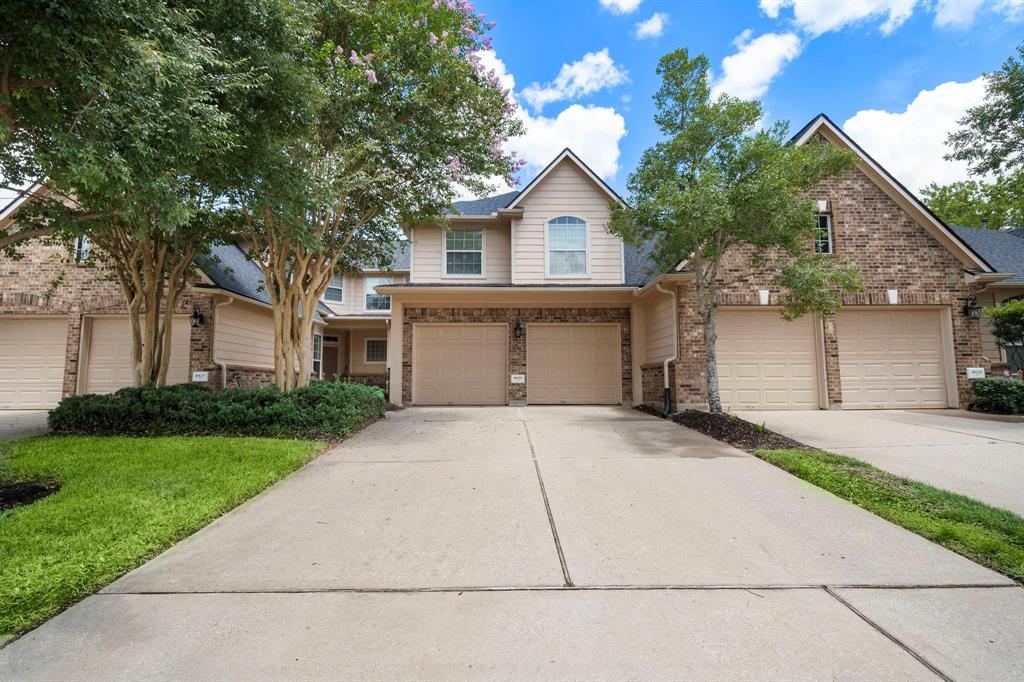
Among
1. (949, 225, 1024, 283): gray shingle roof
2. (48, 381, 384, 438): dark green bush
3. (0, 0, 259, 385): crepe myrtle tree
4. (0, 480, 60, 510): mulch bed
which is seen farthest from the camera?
(949, 225, 1024, 283): gray shingle roof

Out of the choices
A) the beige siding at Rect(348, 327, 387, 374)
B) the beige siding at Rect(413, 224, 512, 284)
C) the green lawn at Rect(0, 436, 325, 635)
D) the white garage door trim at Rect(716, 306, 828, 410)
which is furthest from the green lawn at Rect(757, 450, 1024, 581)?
the beige siding at Rect(348, 327, 387, 374)

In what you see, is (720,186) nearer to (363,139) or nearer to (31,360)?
(363,139)

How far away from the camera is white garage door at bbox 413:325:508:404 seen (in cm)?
1265

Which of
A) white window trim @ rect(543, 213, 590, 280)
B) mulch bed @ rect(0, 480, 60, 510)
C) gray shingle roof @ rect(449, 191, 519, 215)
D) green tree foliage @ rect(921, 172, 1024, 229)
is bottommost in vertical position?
mulch bed @ rect(0, 480, 60, 510)

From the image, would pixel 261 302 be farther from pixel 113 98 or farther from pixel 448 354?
pixel 113 98

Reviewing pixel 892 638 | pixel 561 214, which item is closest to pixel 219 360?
pixel 561 214

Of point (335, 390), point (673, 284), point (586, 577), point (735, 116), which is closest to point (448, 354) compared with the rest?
point (335, 390)

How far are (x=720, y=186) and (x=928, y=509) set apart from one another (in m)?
5.33

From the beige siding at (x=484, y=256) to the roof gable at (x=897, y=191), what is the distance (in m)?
7.13

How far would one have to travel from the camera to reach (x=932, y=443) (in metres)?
6.87

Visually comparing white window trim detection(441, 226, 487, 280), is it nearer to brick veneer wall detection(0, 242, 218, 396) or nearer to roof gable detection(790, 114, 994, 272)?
brick veneer wall detection(0, 242, 218, 396)

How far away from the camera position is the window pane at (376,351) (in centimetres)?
1984

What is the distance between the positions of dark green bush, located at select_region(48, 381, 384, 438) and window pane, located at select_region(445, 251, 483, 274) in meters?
5.86

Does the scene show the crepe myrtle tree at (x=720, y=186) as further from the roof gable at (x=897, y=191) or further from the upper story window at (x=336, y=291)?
the upper story window at (x=336, y=291)
